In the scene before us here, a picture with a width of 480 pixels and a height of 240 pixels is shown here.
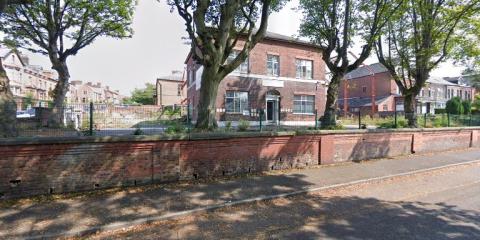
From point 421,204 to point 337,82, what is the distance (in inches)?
296

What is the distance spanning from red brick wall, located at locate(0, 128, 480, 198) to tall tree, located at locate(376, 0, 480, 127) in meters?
6.76

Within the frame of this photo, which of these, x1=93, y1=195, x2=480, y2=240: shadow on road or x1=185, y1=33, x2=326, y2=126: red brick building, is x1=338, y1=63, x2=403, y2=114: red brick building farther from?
x1=93, y1=195, x2=480, y2=240: shadow on road

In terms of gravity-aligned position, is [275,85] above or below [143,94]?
below

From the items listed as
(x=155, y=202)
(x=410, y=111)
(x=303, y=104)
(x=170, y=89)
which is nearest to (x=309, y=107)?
(x=303, y=104)

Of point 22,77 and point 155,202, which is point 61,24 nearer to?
point 155,202

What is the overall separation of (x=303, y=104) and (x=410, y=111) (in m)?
12.2

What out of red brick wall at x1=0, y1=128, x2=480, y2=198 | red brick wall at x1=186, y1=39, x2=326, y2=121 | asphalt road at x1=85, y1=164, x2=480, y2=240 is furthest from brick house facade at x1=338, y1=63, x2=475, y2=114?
asphalt road at x1=85, y1=164, x2=480, y2=240

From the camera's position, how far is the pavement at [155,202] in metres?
4.53

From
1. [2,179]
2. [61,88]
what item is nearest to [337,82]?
[2,179]

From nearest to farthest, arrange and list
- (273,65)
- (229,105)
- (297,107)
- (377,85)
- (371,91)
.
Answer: (229,105)
(273,65)
(297,107)
(377,85)
(371,91)

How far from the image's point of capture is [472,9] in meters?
12.5

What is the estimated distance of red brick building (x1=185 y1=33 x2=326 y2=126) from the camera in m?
23.0

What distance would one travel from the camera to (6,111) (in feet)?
20.4

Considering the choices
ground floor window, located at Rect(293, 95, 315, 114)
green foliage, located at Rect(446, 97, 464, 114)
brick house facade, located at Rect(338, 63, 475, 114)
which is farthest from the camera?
brick house facade, located at Rect(338, 63, 475, 114)
